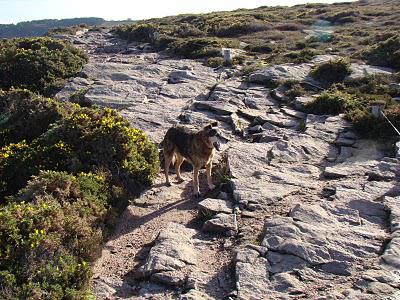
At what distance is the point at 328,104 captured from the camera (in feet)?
47.2

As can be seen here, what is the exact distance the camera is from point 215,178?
10.2m

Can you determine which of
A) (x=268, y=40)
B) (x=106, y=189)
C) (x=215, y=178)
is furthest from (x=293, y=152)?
(x=268, y=40)

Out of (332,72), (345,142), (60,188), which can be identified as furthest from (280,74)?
(60,188)

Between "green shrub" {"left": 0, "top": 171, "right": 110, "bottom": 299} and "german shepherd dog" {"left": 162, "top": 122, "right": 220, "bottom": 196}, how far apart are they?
2312 mm

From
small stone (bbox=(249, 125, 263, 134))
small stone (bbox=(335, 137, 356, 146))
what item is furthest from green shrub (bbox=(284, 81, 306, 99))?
small stone (bbox=(335, 137, 356, 146))

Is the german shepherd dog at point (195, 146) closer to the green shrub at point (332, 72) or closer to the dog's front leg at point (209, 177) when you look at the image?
the dog's front leg at point (209, 177)

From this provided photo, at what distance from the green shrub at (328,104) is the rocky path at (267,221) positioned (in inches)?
18.3

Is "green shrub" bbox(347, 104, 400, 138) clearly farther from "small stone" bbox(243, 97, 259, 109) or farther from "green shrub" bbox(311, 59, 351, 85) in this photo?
"green shrub" bbox(311, 59, 351, 85)

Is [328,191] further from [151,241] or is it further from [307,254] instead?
[151,241]

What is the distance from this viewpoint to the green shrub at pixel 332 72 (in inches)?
699

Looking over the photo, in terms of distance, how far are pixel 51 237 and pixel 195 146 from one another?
4.09 meters

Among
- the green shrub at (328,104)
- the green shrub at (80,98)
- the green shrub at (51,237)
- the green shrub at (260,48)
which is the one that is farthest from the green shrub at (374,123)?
the green shrub at (260,48)

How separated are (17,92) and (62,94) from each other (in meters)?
2.72

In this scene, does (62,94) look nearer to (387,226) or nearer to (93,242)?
(93,242)
